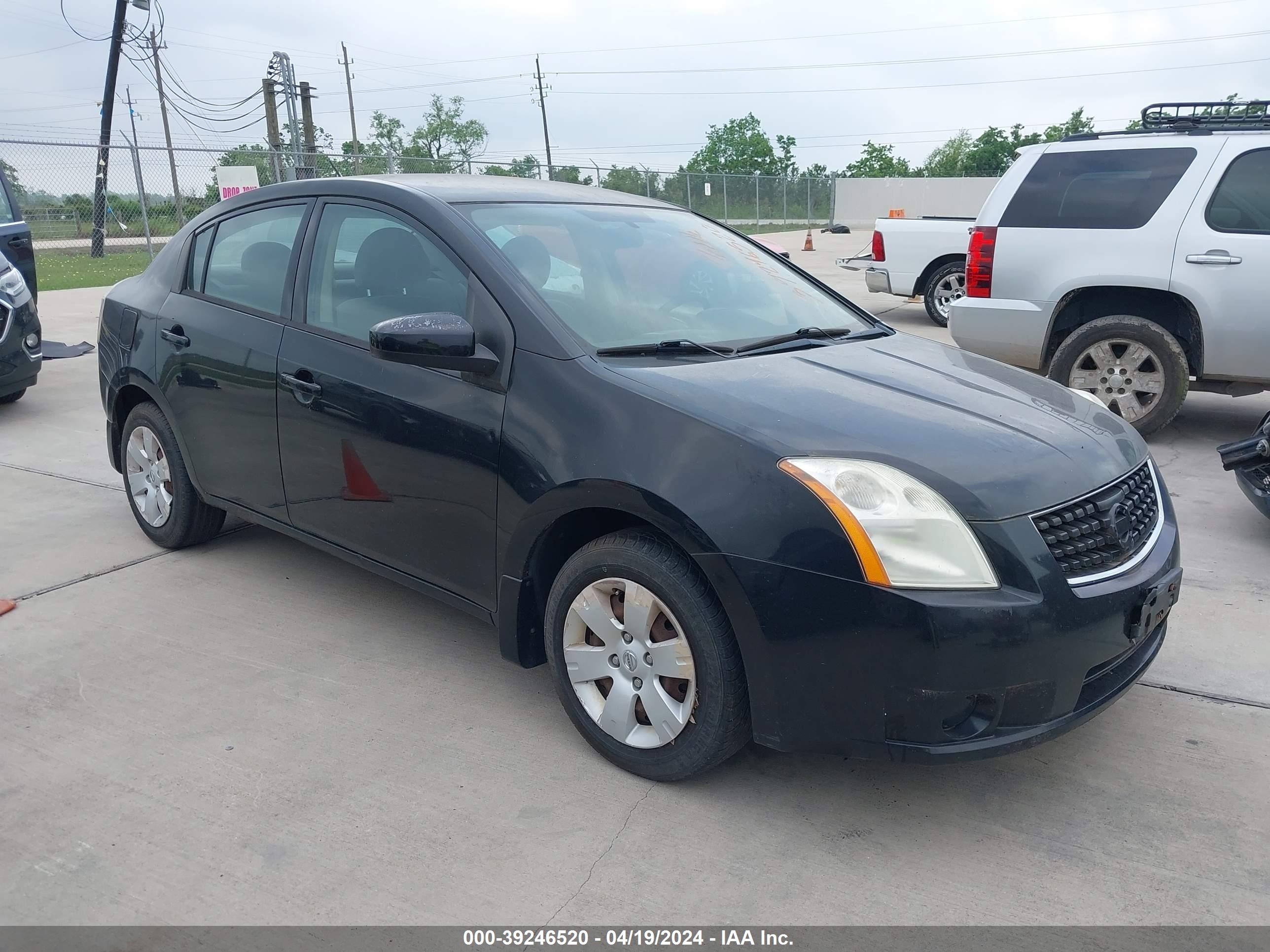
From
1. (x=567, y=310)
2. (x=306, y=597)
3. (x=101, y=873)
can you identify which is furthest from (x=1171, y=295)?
(x=101, y=873)

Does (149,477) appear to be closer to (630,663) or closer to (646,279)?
(646,279)

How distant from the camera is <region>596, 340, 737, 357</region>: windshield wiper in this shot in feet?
10.1

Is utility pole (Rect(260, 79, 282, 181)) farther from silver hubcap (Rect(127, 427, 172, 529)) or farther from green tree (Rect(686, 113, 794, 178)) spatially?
green tree (Rect(686, 113, 794, 178))

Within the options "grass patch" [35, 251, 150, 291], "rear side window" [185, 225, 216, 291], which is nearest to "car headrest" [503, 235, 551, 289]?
"rear side window" [185, 225, 216, 291]

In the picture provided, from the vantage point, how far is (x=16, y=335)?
24.5 feet

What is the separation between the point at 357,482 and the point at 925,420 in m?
1.93

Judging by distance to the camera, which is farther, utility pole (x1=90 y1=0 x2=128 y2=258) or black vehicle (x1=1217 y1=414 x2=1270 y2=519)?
utility pole (x1=90 y1=0 x2=128 y2=258)

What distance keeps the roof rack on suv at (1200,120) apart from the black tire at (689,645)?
5.68m

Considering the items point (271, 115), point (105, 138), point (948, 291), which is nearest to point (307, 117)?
point (271, 115)

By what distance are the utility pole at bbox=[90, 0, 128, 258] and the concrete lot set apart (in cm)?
1771

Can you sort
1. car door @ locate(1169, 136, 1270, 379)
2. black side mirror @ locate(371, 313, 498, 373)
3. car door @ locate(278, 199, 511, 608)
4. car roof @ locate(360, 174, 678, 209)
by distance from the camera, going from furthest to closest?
car door @ locate(1169, 136, 1270, 379) < car roof @ locate(360, 174, 678, 209) < car door @ locate(278, 199, 511, 608) < black side mirror @ locate(371, 313, 498, 373)

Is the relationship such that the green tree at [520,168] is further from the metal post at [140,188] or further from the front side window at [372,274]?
the front side window at [372,274]

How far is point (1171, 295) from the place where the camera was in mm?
6527

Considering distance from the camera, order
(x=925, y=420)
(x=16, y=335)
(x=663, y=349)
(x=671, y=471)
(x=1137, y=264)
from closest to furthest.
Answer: (x=671, y=471), (x=925, y=420), (x=663, y=349), (x=1137, y=264), (x=16, y=335)
